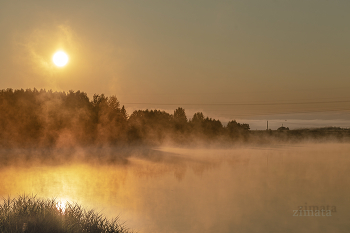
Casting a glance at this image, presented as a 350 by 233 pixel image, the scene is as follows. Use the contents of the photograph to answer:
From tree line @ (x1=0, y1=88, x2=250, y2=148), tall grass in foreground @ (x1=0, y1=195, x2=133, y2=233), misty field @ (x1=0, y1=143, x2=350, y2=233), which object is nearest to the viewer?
tall grass in foreground @ (x1=0, y1=195, x2=133, y2=233)

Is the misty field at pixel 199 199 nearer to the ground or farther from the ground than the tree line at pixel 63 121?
nearer to the ground

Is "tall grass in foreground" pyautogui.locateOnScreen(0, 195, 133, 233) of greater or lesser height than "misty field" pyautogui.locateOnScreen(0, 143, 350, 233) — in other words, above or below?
above

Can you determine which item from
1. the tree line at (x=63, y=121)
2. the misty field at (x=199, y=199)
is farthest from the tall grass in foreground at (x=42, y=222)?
the tree line at (x=63, y=121)

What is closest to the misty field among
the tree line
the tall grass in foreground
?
the tall grass in foreground

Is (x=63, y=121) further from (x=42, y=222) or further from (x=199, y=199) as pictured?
(x=42, y=222)

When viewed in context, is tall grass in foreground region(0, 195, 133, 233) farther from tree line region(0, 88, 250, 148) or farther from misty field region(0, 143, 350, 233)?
tree line region(0, 88, 250, 148)

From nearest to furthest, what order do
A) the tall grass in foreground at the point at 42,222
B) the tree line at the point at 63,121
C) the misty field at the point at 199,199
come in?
the tall grass in foreground at the point at 42,222, the misty field at the point at 199,199, the tree line at the point at 63,121

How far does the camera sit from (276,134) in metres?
152

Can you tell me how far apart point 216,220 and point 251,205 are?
20.2ft

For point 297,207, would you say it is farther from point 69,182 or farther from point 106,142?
point 106,142

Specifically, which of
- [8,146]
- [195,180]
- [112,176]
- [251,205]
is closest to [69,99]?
[8,146]

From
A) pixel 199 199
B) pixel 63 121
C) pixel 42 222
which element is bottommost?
pixel 199 199

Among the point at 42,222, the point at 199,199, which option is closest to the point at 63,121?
the point at 199,199

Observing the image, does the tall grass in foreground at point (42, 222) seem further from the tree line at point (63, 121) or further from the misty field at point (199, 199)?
the tree line at point (63, 121)
